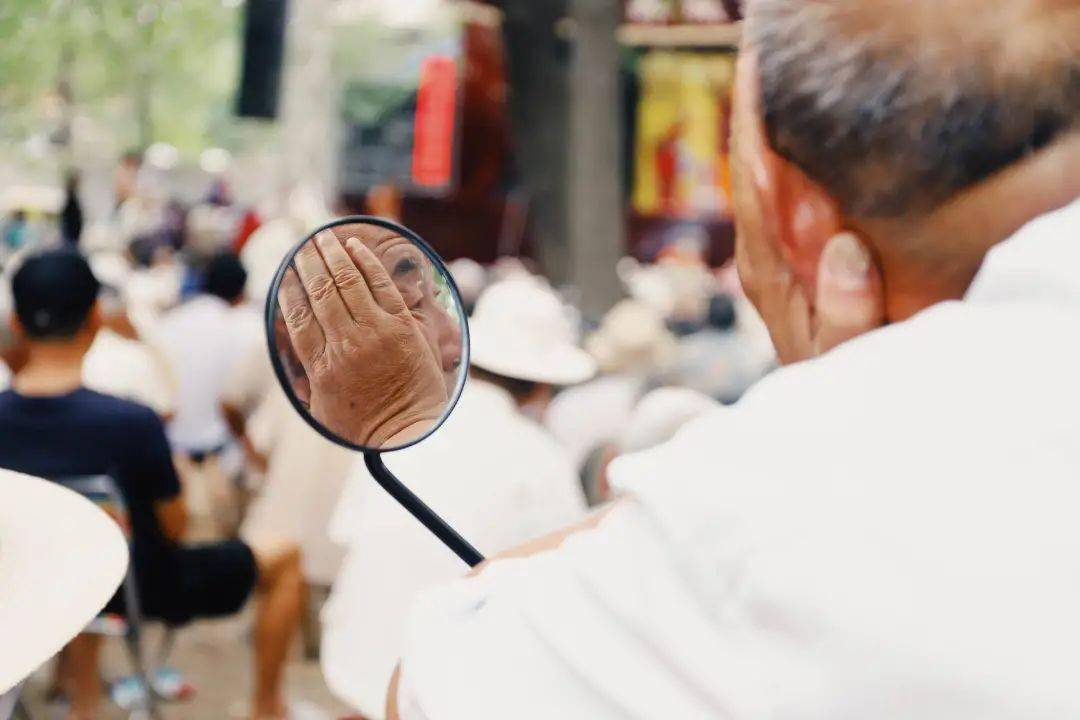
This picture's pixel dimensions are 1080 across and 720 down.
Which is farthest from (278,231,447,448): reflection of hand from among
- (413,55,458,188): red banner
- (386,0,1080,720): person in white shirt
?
(413,55,458,188): red banner

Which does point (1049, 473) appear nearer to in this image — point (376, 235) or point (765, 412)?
point (765, 412)

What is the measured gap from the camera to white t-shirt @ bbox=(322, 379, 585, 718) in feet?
10.9

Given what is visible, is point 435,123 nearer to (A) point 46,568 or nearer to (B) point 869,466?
(A) point 46,568

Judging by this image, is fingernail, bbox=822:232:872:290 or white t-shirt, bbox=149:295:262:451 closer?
fingernail, bbox=822:232:872:290

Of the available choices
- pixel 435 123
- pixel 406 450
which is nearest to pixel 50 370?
pixel 406 450

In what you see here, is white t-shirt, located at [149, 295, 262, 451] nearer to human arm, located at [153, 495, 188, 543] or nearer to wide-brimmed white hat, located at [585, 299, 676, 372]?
wide-brimmed white hat, located at [585, 299, 676, 372]

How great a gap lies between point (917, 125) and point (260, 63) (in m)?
11.3

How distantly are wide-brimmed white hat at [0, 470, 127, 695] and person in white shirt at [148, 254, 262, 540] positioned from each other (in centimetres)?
467

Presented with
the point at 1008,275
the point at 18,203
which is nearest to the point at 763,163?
the point at 1008,275

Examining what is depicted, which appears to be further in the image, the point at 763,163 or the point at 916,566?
the point at 763,163

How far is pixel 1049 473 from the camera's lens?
0.75m

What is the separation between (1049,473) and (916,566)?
0.33 ft

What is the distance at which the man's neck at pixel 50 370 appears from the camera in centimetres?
376

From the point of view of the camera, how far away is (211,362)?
643 cm
